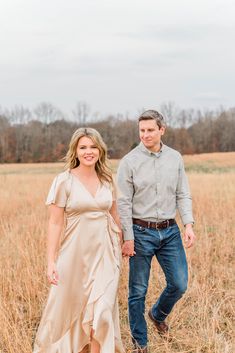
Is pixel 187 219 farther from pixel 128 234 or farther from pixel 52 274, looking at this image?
pixel 52 274

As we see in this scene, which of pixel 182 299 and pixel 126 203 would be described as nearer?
pixel 126 203

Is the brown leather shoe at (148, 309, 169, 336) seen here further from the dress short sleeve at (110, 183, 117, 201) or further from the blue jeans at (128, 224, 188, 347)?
the dress short sleeve at (110, 183, 117, 201)

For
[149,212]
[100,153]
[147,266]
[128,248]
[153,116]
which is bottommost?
[147,266]

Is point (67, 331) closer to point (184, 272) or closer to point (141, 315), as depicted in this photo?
point (141, 315)

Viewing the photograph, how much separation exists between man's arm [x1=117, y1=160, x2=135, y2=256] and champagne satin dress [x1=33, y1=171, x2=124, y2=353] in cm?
14

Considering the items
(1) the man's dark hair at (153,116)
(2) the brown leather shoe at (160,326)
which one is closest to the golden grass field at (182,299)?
(2) the brown leather shoe at (160,326)

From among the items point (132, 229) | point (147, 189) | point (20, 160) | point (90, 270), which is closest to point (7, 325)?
point (90, 270)

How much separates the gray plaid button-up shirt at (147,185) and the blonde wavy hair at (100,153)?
0.17m

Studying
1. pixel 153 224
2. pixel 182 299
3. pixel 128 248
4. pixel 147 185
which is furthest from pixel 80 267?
pixel 182 299

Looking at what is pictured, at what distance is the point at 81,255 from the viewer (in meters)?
3.17

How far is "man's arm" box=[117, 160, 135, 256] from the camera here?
3338 millimetres

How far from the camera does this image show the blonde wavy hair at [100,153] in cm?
320

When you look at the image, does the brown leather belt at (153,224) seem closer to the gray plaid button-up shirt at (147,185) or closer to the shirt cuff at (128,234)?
the gray plaid button-up shirt at (147,185)

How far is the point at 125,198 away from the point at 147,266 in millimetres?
541
